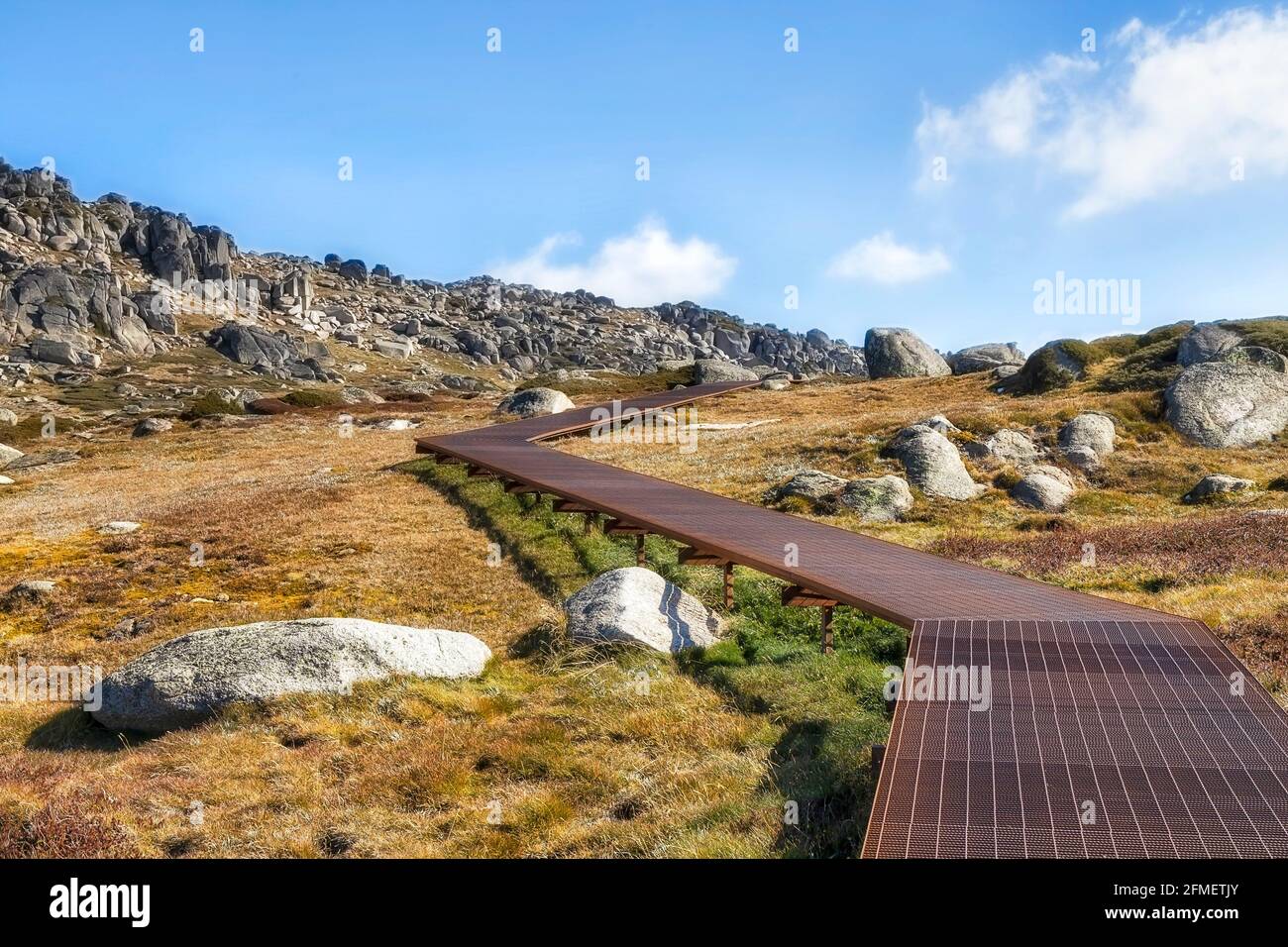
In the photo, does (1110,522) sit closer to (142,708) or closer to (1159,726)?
(1159,726)

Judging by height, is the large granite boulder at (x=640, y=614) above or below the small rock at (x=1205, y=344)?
below

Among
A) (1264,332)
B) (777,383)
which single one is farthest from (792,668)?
(777,383)

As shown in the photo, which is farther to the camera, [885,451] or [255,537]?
[885,451]

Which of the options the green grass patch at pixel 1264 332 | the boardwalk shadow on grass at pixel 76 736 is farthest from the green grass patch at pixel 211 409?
the green grass patch at pixel 1264 332

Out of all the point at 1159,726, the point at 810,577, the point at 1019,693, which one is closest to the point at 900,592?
the point at 810,577

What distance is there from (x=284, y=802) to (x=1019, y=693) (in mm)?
7380

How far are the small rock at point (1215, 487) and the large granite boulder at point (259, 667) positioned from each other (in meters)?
20.2

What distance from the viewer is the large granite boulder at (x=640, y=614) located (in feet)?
41.7

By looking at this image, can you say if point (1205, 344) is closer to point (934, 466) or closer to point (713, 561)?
point (934, 466)

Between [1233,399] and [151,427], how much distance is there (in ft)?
177

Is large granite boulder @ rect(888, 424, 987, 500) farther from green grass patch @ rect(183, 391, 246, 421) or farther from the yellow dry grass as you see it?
green grass patch @ rect(183, 391, 246, 421)

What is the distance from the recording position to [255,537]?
21.7 meters

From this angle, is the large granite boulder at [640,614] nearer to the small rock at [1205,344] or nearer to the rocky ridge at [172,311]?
the small rock at [1205,344]
